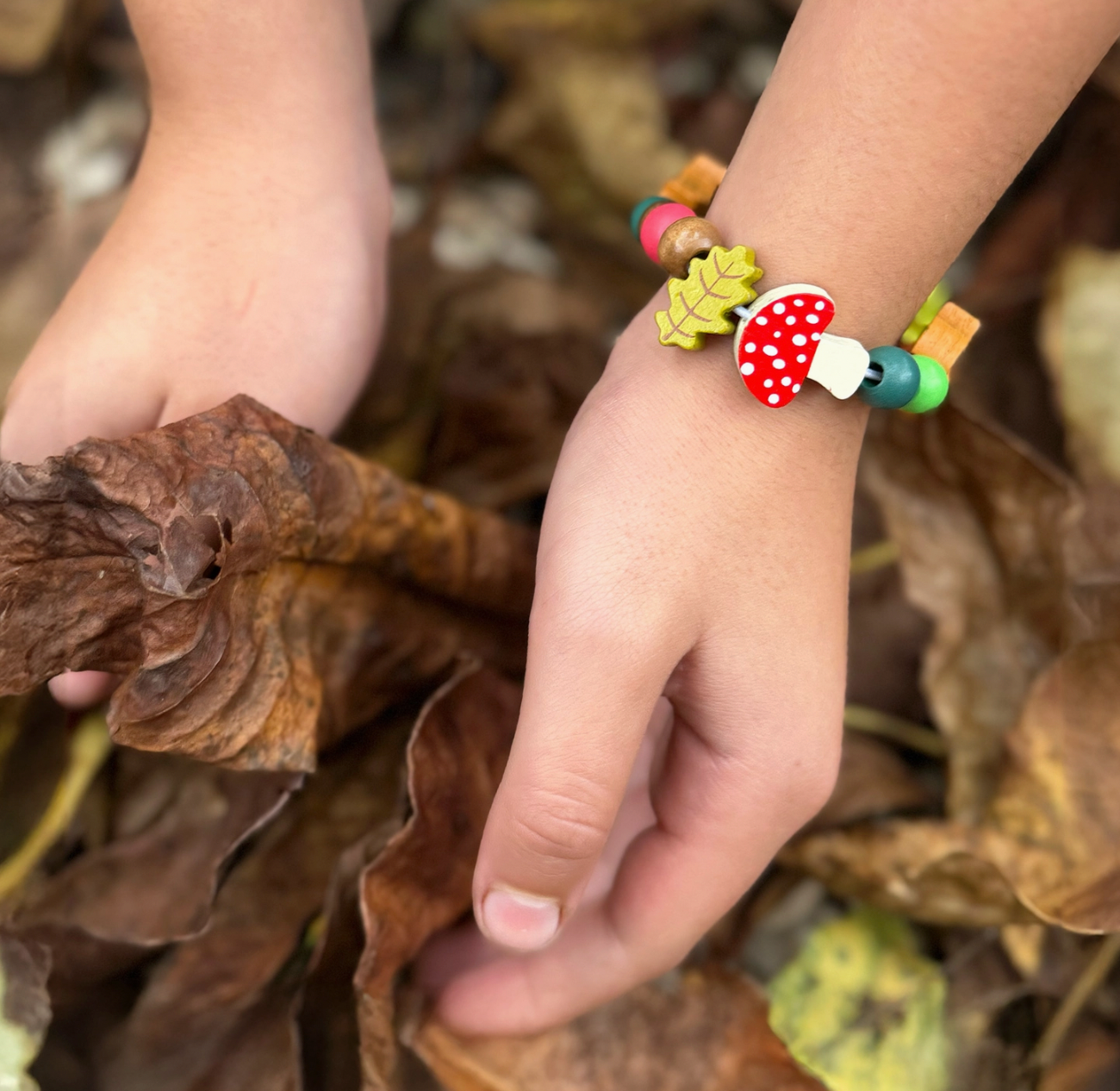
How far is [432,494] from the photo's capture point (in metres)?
0.91

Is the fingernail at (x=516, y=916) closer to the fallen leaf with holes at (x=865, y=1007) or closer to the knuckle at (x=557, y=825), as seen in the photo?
the knuckle at (x=557, y=825)

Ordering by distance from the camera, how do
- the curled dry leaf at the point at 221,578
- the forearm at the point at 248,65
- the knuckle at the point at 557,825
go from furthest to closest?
the forearm at the point at 248,65 < the knuckle at the point at 557,825 < the curled dry leaf at the point at 221,578

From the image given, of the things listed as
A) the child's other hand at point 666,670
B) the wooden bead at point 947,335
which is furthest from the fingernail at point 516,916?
the wooden bead at point 947,335

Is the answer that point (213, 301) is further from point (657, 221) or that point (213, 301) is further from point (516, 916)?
point (516, 916)

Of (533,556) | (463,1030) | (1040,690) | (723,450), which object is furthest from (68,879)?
(1040,690)

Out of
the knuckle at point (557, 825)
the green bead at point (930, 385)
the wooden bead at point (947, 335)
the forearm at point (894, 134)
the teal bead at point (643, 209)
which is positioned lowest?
the knuckle at point (557, 825)

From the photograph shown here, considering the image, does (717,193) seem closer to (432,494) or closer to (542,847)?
(432,494)

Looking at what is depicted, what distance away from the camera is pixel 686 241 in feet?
2.54

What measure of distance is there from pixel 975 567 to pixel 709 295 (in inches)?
18.5

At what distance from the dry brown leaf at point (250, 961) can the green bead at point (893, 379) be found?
54 cm

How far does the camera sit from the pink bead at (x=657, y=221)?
822 millimetres

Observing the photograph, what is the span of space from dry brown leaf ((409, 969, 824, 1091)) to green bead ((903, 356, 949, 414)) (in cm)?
53

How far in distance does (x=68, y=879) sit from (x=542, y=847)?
1.43 ft

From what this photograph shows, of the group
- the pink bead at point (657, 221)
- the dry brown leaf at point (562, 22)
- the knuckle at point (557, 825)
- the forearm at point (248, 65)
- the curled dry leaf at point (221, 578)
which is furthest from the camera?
the dry brown leaf at point (562, 22)
